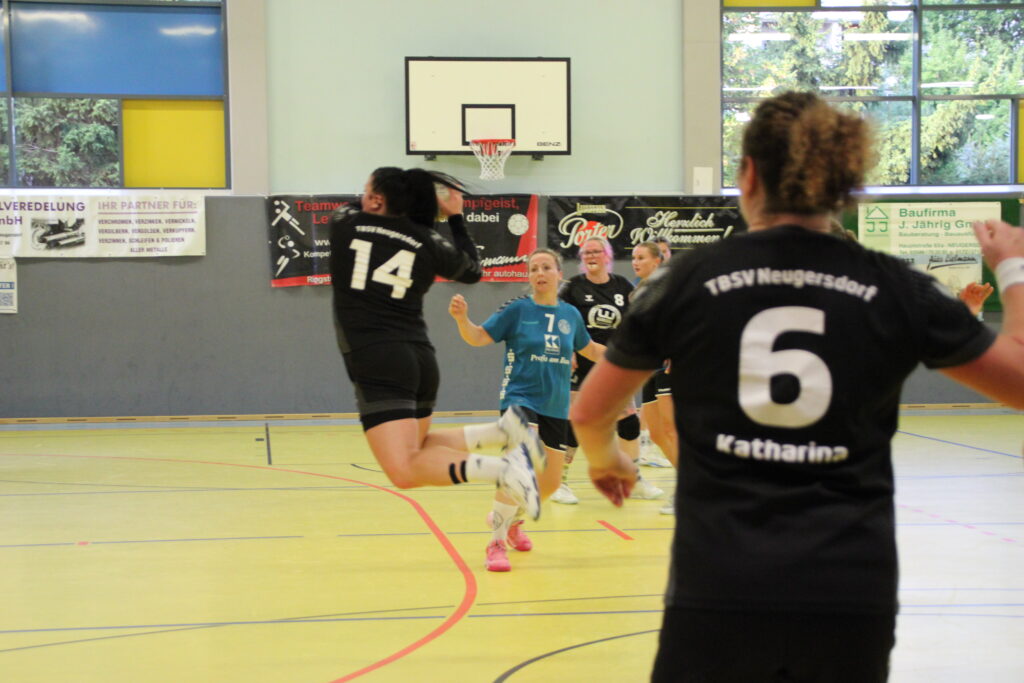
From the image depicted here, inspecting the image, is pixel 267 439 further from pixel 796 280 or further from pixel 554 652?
pixel 796 280

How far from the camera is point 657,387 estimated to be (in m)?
6.89

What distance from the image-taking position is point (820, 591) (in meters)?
1.41

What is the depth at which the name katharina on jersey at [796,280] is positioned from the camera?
1441mm

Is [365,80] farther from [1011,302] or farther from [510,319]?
[1011,302]

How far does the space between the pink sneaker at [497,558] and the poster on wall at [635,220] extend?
24.1ft

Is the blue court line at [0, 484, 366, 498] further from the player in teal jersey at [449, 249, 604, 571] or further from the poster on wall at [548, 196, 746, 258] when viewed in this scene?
the poster on wall at [548, 196, 746, 258]

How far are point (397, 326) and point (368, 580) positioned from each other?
1.58 metres

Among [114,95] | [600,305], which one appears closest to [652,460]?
[600,305]

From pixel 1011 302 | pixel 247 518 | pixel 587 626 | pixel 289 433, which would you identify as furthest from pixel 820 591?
pixel 289 433

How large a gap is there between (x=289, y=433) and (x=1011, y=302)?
33.4 feet

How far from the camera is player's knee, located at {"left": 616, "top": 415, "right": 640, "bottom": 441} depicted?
7.02 m

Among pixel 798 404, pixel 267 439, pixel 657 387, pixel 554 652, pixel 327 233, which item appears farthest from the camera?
pixel 327 233

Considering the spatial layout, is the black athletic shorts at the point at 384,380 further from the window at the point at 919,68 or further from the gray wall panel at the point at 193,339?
the window at the point at 919,68

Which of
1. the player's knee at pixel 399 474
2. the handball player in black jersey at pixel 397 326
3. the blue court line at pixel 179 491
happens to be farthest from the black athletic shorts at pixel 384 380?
the blue court line at pixel 179 491
